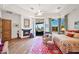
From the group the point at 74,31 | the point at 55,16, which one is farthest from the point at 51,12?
the point at 74,31

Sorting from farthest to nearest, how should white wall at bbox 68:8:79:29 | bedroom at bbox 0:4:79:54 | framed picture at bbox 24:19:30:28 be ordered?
framed picture at bbox 24:19:30:28, white wall at bbox 68:8:79:29, bedroom at bbox 0:4:79:54

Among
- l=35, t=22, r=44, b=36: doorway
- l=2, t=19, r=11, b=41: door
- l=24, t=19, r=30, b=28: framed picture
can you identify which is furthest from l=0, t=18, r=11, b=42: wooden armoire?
l=35, t=22, r=44, b=36: doorway

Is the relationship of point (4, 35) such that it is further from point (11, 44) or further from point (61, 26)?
point (61, 26)

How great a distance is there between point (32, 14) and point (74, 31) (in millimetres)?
1459

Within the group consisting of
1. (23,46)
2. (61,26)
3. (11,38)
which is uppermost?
(61,26)

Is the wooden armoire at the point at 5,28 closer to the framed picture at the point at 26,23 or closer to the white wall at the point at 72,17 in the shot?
the framed picture at the point at 26,23

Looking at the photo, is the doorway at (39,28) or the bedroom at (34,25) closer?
the bedroom at (34,25)

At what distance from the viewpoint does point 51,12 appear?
325 cm

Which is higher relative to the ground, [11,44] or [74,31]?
[74,31]

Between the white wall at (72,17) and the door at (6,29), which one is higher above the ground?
the white wall at (72,17)

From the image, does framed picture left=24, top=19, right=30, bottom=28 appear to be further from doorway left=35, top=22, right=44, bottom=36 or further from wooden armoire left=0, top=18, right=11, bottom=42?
wooden armoire left=0, top=18, right=11, bottom=42

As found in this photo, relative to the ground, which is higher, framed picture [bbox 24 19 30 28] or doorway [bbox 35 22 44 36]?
framed picture [bbox 24 19 30 28]

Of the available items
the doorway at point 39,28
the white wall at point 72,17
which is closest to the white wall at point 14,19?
the doorway at point 39,28
